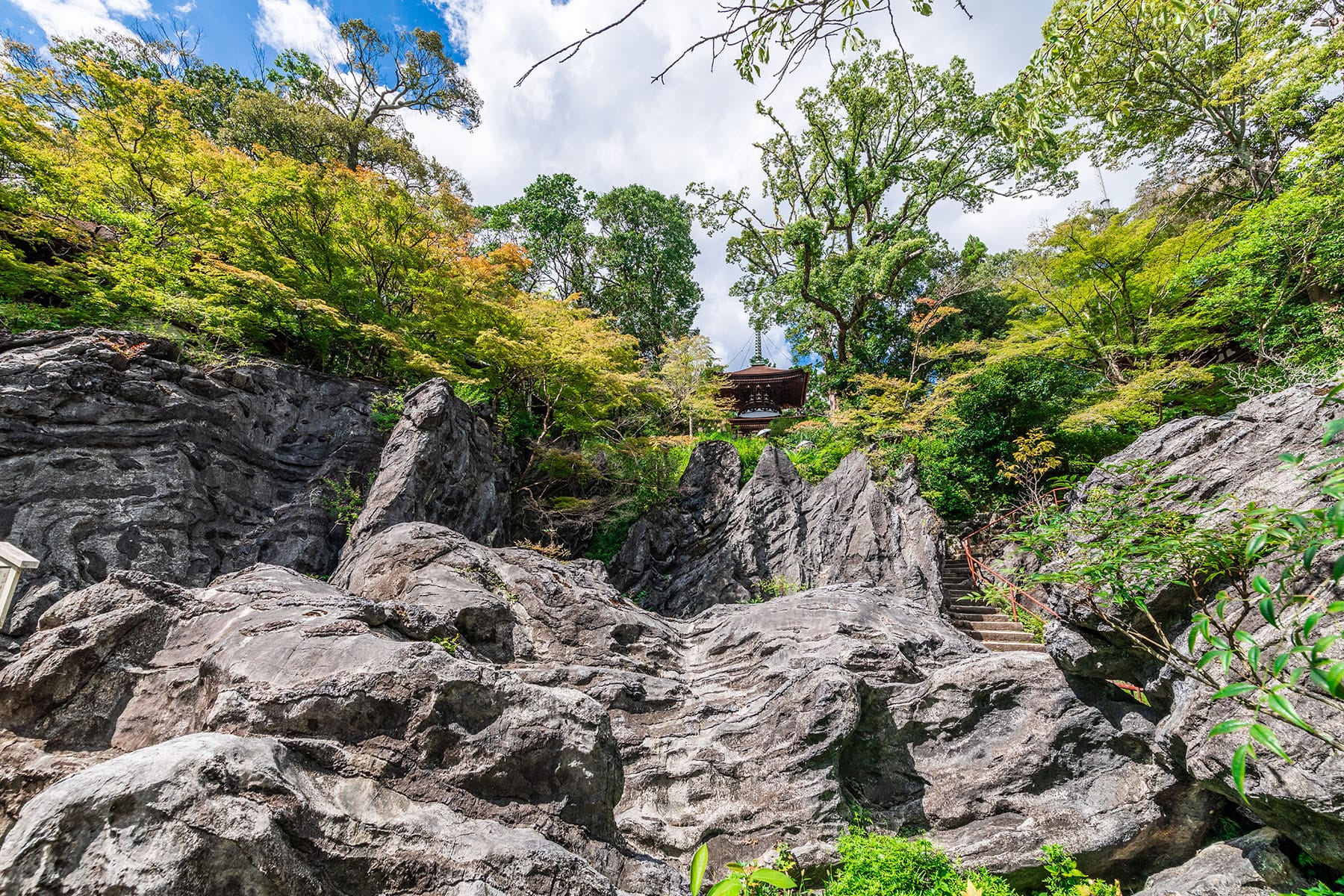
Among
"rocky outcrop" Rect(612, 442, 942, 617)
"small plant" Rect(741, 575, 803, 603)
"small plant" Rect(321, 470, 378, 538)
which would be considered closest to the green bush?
"rocky outcrop" Rect(612, 442, 942, 617)

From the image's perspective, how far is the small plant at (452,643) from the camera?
420 centimetres

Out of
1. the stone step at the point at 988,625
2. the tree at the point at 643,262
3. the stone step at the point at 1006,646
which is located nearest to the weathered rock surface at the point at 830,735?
the stone step at the point at 1006,646

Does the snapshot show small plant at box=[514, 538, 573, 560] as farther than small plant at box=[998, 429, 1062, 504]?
No

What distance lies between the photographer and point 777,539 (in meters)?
10.2

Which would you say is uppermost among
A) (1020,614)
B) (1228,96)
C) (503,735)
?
(1228,96)

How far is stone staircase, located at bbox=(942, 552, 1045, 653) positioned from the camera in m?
7.69

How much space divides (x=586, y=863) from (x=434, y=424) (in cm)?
731

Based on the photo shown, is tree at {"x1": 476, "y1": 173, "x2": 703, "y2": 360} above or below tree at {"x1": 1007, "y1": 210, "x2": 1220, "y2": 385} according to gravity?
above

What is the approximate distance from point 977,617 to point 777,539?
3.59m

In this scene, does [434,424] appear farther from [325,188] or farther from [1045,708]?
[1045,708]

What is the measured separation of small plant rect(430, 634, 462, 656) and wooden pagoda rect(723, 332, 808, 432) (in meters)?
14.4

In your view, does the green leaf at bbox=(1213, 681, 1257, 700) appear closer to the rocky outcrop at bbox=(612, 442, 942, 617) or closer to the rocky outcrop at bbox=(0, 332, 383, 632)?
the rocky outcrop at bbox=(612, 442, 942, 617)

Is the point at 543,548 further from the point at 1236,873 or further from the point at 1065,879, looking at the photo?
the point at 1236,873

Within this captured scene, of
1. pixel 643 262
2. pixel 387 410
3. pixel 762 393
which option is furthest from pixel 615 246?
pixel 387 410
